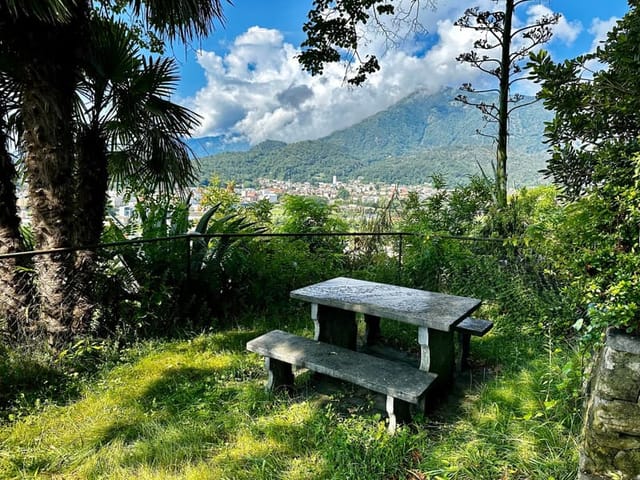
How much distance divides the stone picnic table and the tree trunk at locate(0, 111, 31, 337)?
239cm

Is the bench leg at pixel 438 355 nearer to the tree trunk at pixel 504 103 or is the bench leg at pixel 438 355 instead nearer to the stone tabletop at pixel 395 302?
the stone tabletop at pixel 395 302

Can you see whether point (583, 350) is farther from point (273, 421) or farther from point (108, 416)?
point (108, 416)

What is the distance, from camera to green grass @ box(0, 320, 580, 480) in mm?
1913

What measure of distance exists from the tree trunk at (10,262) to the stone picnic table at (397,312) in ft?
7.84

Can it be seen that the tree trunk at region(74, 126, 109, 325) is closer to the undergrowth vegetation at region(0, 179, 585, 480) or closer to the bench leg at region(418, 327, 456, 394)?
the undergrowth vegetation at region(0, 179, 585, 480)

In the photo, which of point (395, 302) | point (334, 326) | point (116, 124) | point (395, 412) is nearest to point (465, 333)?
point (395, 302)

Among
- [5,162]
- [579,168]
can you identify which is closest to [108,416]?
[5,162]

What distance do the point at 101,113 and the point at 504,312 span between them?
508 cm

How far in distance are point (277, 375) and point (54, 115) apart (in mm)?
2897

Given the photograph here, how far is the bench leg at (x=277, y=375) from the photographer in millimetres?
2842

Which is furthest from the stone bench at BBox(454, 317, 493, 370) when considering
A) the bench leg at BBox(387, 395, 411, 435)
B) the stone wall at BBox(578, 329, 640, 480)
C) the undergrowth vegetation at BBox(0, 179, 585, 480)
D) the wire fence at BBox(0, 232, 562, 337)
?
the stone wall at BBox(578, 329, 640, 480)

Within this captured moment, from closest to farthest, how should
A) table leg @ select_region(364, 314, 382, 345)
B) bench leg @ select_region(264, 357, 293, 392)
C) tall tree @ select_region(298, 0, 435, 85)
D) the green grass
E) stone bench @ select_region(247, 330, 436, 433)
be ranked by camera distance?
the green grass < stone bench @ select_region(247, 330, 436, 433) < bench leg @ select_region(264, 357, 293, 392) < table leg @ select_region(364, 314, 382, 345) < tall tree @ select_region(298, 0, 435, 85)

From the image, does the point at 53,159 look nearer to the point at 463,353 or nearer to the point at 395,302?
the point at 395,302

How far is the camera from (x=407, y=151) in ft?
88.7
